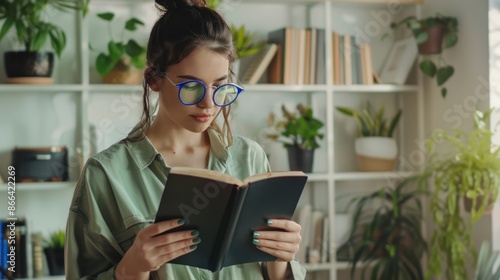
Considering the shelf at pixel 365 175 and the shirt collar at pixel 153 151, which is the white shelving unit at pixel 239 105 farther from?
the shirt collar at pixel 153 151

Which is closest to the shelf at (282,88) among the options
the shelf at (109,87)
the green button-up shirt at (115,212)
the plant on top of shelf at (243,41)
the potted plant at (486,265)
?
the plant on top of shelf at (243,41)

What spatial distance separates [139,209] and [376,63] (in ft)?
9.10

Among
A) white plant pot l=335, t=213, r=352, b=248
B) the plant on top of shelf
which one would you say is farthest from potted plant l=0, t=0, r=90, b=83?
white plant pot l=335, t=213, r=352, b=248

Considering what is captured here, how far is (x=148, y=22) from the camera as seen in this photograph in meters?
3.57

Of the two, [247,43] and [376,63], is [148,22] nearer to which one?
[247,43]

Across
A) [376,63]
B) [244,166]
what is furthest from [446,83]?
[244,166]

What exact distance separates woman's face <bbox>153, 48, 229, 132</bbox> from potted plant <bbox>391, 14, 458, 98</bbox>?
2359 mm

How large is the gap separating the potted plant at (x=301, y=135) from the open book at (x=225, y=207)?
215cm

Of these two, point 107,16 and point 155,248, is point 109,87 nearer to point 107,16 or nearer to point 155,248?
point 107,16

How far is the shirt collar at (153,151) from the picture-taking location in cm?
139

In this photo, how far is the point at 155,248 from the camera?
1255 mm

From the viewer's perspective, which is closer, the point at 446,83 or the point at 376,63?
the point at 446,83

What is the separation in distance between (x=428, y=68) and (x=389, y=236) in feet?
2.72

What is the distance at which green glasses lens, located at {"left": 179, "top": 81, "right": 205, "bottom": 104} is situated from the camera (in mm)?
1318
